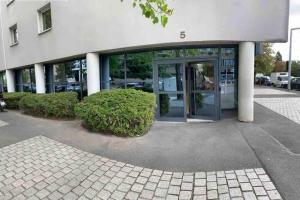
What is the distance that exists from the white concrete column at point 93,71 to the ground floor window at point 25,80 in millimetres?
8160

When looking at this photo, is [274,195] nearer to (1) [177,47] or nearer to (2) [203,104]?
(2) [203,104]

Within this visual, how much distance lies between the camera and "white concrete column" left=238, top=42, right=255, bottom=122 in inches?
286

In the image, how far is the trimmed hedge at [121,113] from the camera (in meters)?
6.09

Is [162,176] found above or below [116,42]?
below

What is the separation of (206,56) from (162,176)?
5146mm

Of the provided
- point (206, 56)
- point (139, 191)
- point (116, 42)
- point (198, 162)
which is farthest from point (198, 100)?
point (139, 191)

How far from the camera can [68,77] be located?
12039 mm

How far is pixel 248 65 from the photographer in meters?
7.33

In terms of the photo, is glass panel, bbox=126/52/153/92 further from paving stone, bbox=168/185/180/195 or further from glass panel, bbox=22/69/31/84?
glass panel, bbox=22/69/31/84

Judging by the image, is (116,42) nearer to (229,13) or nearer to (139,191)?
(229,13)

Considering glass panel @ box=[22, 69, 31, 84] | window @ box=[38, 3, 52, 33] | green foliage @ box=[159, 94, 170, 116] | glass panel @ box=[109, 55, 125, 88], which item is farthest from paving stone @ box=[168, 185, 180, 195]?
glass panel @ box=[22, 69, 31, 84]

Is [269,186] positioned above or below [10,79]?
below

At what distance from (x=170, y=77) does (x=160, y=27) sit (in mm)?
1819

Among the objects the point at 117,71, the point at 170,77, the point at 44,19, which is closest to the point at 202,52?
the point at 170,77
